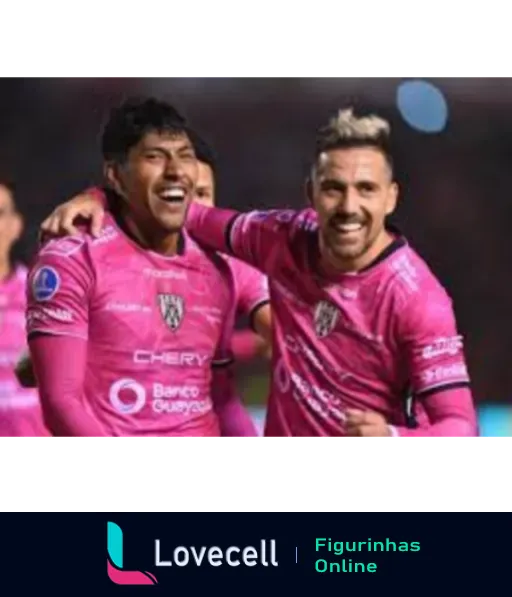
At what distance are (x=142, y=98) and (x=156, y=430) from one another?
0.87 meters

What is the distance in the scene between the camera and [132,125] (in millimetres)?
4387

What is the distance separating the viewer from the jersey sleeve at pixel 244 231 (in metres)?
4.44

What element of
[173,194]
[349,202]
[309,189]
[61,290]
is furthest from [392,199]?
[61,290]

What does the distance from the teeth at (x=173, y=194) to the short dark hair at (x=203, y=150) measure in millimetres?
99

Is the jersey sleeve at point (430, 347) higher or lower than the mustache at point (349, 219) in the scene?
lower

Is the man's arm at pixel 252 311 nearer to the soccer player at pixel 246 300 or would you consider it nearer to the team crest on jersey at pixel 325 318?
the soccer player at pixel 246 300

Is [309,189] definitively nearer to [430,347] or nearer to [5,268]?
[430,347]

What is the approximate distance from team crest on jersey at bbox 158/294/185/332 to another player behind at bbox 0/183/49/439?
14.2 inches
